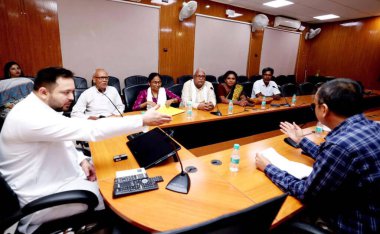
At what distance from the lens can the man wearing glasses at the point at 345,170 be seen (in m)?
1.01

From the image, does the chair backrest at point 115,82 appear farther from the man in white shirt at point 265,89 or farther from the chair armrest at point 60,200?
the chair armrest at point 60,200

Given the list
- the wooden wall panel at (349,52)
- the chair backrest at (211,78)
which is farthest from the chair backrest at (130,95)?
the wooden wall panel at (349,52)

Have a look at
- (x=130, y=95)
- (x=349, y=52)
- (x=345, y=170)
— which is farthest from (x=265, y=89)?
(x=349, y=52)

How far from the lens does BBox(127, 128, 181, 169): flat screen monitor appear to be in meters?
1.47

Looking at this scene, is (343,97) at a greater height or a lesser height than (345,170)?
greater

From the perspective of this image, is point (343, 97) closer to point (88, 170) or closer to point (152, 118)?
point (152, 118)

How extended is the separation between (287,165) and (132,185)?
3.54 feet

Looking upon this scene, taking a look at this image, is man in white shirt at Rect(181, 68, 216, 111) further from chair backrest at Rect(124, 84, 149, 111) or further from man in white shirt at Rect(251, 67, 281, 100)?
man in white shirt at Rect(251, 67, 281, 100)

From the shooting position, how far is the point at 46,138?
1239 millimetres

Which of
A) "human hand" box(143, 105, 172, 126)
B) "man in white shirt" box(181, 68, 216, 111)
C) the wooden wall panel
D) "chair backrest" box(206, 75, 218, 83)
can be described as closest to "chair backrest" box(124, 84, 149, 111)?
"man in white shirt" box(181, 68, 216, 111)

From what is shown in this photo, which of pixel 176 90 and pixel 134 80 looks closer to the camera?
pixel 176 90

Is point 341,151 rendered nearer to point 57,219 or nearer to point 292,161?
point 292,161

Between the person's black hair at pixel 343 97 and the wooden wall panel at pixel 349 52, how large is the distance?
315 inches

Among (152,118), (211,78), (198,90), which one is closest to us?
(152,118)
